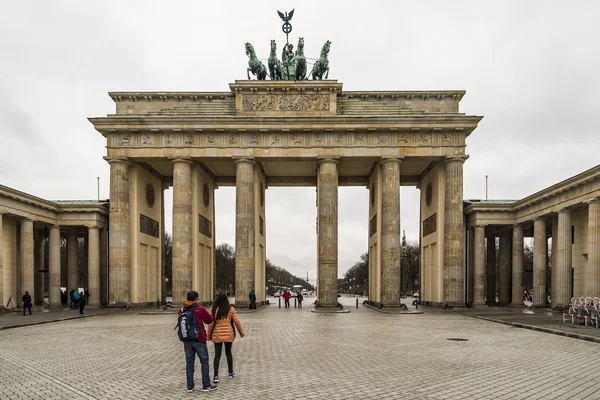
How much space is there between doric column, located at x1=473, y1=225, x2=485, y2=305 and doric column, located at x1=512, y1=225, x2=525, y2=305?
9.68 feet

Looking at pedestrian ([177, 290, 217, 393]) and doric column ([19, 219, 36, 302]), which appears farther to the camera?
doric column ([19, 219, 36, 302])

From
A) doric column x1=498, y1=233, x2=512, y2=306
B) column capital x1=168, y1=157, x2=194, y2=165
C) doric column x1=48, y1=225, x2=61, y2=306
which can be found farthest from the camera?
doric column x1=498, y1=233, x2=512, y2=306

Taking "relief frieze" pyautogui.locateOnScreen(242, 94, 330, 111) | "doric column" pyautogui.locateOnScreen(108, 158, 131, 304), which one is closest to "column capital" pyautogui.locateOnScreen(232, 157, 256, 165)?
"relief frieze" pyautogui.locateOnScreen(242, 94, 330, 111)


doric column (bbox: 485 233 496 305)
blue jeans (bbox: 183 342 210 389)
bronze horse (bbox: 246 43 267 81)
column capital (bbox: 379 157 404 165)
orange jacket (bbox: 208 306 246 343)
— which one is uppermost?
bronze horse (bbox: 246 43 267 81)

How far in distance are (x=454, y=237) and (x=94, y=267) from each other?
28.9 metres

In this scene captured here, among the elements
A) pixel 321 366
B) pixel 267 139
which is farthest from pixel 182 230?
pixel 321 366

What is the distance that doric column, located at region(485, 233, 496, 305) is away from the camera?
156ft

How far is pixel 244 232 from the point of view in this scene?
3756 cm

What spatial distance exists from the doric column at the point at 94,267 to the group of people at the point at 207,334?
105 ft

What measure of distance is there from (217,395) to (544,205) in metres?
33.1

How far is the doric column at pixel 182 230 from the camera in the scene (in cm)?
3738

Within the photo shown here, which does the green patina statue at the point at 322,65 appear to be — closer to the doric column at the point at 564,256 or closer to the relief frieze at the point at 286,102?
the relief frieze at the point at 286,102

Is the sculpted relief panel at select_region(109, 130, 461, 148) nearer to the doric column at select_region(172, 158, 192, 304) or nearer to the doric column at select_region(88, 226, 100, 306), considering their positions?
the doric column at select_region(172, 158, 192, 304)

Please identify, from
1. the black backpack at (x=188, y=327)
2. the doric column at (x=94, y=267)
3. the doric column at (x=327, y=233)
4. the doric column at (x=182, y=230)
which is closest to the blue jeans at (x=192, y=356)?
the black backpack at (x=188, y=327)
